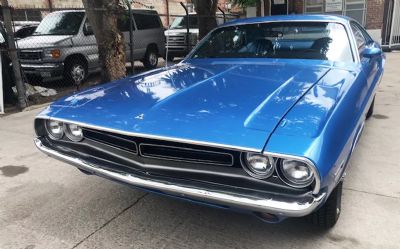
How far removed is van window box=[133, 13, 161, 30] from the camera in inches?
450

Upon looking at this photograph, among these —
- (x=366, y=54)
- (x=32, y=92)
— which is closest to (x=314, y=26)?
(x=366, y=54)

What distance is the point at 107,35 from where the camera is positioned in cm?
700

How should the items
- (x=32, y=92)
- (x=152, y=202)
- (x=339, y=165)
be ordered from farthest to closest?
(x=32, y=92) → (x=152, y=202) → (x=339, y=165)

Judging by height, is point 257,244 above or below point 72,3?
below

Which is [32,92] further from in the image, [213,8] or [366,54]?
[366,54]

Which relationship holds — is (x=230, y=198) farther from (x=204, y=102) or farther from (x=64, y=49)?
(x=64, y=49)

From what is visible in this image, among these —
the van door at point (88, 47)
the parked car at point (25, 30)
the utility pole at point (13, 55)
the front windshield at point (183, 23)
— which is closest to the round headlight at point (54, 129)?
the utility pole at point (13, 55)

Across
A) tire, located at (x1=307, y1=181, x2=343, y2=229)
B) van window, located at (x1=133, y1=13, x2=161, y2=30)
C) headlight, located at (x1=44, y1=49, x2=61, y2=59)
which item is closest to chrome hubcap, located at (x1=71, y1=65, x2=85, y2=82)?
headlight, located at (x1=44, y1=49, x2=61, y2=59)

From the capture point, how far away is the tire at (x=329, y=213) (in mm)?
2685

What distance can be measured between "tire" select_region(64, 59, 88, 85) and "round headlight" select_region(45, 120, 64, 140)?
19.7 feet

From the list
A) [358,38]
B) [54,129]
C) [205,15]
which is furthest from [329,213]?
[205,15]

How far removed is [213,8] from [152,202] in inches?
322

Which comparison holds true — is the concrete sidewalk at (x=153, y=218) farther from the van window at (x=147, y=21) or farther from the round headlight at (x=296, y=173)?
the van window at (x=147, y=21)

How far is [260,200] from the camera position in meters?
2.19
